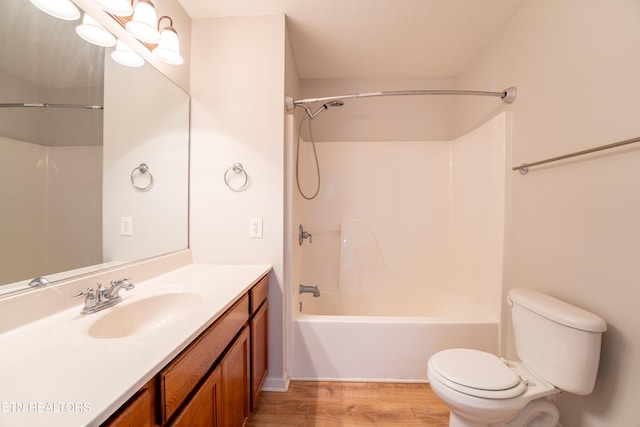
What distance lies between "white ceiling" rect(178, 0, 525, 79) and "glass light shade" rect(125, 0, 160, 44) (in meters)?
0.51

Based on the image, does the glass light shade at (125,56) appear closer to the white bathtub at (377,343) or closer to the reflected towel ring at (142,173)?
the reflected towel ring at (142,173)

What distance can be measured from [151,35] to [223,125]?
1.75ft

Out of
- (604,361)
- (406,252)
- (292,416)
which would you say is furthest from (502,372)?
(406,252)

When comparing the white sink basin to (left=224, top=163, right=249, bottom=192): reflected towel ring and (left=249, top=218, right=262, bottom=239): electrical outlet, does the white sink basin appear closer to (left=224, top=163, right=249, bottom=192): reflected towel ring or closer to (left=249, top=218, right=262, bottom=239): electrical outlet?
(left=249, top=218, right=262, bottom=239): electrical outlet

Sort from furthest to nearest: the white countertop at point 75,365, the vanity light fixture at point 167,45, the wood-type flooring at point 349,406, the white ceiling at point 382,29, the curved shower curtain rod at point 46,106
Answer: the white ceiling at point 382,29, the wood-type flooring at point 349,406, the vanity light fixture at point 167,45, the curved shower curtain rod at point 46,106, the white countertop at point 75,365

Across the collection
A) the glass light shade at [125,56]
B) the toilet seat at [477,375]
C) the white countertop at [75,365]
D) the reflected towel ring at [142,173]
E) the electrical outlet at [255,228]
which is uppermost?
the glass light shade at [125,56]

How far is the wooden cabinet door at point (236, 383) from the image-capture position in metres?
0.96

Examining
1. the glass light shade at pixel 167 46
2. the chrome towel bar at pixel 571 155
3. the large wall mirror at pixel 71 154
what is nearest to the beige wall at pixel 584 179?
the chrome towel bar at pixel 571 155

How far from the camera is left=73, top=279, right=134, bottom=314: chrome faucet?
853mm

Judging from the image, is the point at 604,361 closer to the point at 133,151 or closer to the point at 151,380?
the point at 151,380

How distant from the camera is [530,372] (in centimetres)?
113

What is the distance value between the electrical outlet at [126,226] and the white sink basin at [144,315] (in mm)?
377

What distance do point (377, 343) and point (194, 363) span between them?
3.98ft

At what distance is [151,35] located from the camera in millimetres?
1104
